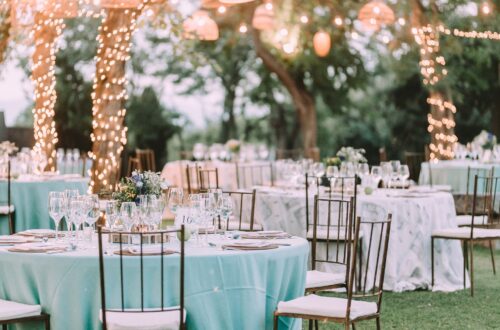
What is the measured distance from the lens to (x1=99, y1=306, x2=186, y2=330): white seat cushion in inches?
159

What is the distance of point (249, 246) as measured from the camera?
4.59 metres

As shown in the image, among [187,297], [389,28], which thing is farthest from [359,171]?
[389,28]

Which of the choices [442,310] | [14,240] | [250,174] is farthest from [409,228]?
[250,174]

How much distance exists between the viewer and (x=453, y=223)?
325 inches

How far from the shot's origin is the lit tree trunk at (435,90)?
13.0 m

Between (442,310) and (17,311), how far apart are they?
12.5 feet

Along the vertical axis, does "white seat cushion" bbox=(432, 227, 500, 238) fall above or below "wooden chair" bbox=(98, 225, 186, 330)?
below

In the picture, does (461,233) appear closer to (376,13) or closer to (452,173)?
(376,13)

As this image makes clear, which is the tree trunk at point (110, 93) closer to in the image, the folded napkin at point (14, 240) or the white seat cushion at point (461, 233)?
the white seat cushion at point (461, 233)

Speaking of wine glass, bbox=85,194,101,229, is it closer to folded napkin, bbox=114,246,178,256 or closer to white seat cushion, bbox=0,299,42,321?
folded napkin, bbox=114,246,178,256

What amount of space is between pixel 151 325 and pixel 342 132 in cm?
1775

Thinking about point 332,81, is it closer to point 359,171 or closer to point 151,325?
point 359,171

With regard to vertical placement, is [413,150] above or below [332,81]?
below

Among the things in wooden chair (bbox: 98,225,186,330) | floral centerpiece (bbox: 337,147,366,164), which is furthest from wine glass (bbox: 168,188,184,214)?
floral centerpiece (bbox: 337,147,366,164)
